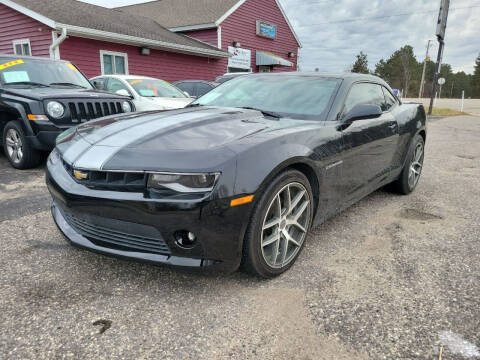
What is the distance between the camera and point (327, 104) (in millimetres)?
2969

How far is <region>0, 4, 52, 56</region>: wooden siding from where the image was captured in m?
11.0

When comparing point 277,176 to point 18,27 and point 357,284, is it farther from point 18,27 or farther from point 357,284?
point 18,27

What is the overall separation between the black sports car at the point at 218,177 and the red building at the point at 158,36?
376 inches

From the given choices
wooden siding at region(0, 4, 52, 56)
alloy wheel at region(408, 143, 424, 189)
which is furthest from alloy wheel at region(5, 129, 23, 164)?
wooden siding at region(0, 4, 52, 56)

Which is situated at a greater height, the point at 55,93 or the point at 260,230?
the point at 55,93

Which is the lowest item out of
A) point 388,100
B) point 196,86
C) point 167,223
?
point 167,223

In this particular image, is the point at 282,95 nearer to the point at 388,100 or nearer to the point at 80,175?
the point at 388,100

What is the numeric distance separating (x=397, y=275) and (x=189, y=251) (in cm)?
146

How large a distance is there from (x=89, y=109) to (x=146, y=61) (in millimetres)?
9107

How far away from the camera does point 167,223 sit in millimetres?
1936

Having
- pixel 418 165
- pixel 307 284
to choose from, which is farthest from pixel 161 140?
pixel 418 165

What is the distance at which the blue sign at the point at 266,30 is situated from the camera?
19.5m

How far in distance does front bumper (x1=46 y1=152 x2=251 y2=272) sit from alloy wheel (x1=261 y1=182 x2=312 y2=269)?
278mm

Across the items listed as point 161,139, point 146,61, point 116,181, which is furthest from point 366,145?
point 146,61
